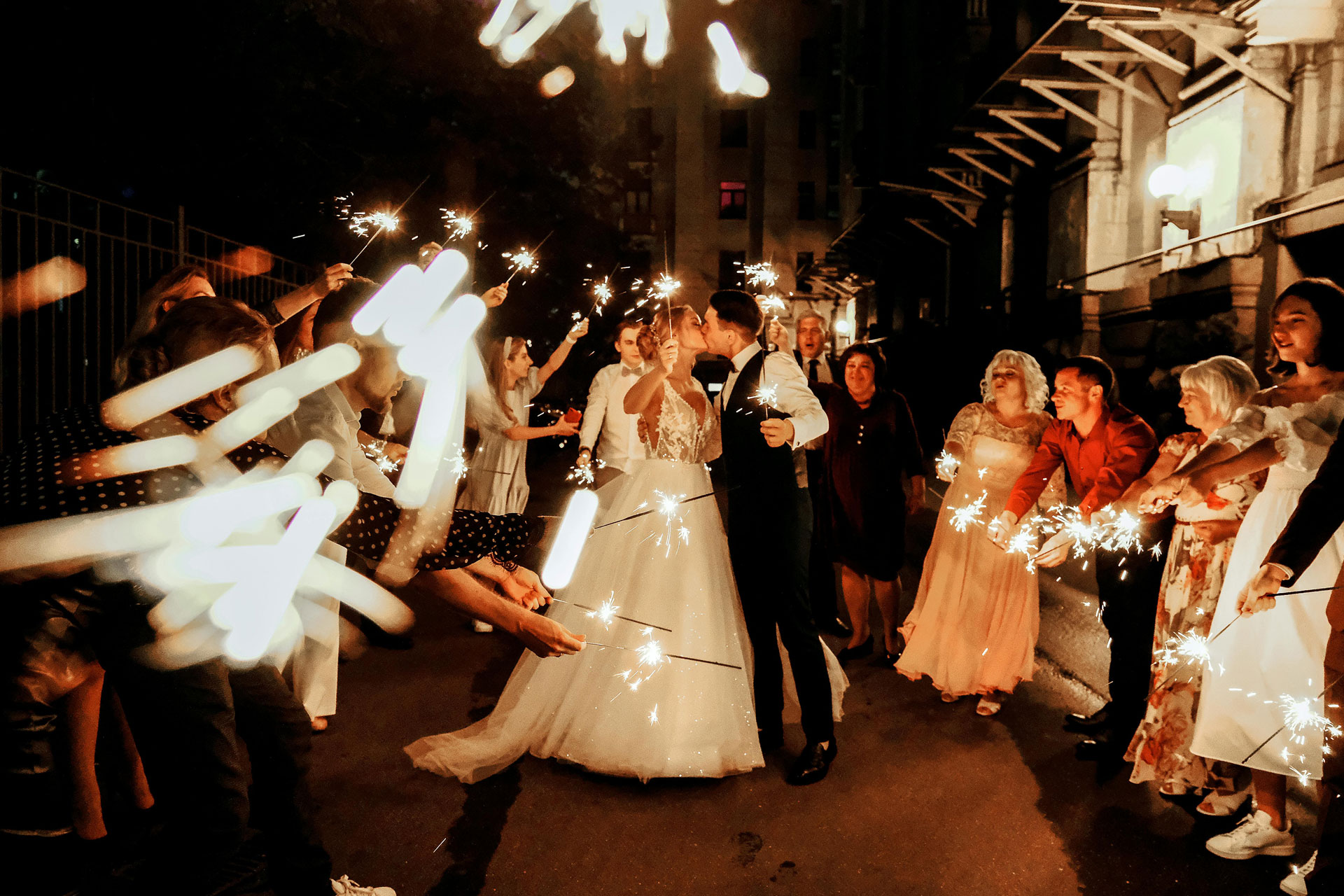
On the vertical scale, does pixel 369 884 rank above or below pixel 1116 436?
below

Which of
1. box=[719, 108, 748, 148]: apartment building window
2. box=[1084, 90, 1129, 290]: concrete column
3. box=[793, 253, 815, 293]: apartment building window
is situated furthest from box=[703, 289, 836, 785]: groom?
box=[719, 108, 748, 148]: apartment building window

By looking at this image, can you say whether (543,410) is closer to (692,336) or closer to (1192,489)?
(692,336)

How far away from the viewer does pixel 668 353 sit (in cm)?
449

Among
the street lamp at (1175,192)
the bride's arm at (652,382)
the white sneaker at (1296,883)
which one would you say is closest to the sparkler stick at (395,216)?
the bride's arm at (652,382)

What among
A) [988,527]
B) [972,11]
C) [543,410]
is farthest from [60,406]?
[972,11]

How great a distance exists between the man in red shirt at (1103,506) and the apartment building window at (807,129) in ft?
136

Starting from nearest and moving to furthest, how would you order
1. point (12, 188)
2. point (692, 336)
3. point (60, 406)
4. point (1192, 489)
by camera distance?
point (1192, 489)
point (692, 336)
point (12, 188)
point (60, 406)

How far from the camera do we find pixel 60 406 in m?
5.41

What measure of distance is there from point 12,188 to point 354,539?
4.04 meters

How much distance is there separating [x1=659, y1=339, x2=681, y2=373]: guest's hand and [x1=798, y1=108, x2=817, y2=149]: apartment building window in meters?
41.8

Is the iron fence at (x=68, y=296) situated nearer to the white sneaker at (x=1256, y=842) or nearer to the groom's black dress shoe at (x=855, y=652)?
the groom's black dress shoe at (x=855, y=652)

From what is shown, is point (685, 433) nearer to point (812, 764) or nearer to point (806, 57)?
point (812, 764)

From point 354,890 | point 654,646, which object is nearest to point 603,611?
point 654,646

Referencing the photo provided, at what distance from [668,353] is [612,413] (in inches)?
71.5
